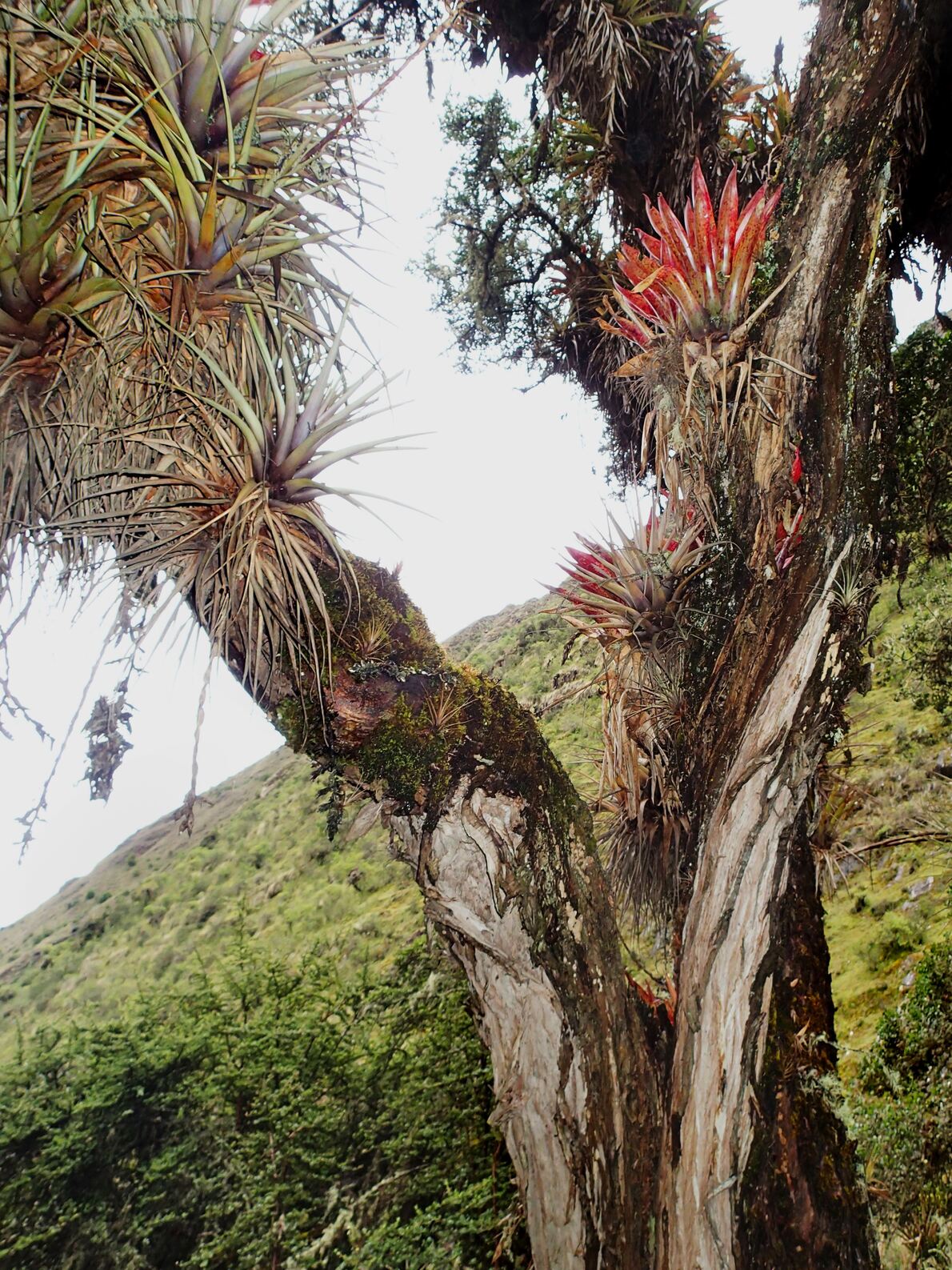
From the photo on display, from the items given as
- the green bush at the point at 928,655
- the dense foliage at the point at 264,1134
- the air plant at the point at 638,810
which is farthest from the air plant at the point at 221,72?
the dense foliage at the point at 264,1134

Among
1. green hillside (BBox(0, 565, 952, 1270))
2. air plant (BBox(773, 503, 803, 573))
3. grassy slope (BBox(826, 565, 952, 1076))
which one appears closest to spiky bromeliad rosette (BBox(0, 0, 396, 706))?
→ green hillside (BBox(0, 565, 952, 1270))

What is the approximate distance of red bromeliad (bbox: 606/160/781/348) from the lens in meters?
2.45

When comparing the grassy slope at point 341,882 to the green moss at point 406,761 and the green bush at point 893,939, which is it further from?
the green moss at point 406,761

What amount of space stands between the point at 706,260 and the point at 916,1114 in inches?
109

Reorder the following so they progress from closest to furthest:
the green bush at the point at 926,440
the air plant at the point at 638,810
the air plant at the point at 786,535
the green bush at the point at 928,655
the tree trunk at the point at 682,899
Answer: the tree trunk at the point at 682,899 → the air plant at the point at 786,535 → the air plant at the point at 638,810 → the green bush at the point at 928,655 → the green bush at the point at 926,440

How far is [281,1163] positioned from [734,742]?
3054 millimetres

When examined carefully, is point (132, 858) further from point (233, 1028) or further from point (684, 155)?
point (684, 155)

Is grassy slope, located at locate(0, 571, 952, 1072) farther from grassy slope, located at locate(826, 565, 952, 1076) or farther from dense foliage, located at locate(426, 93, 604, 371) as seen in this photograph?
dense foliage, located at locate(426, 93, 604, 371)

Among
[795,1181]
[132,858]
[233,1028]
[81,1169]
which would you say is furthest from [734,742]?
[132,858]

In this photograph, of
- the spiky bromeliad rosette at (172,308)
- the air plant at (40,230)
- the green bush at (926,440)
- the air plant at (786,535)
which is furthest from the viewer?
the green bush at (926,440)

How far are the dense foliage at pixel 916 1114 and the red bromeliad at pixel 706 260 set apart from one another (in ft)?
7.50

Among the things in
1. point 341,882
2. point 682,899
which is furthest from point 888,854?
point 341,882

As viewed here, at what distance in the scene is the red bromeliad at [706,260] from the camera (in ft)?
8.04

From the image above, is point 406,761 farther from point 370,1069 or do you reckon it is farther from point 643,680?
point 370,1069
